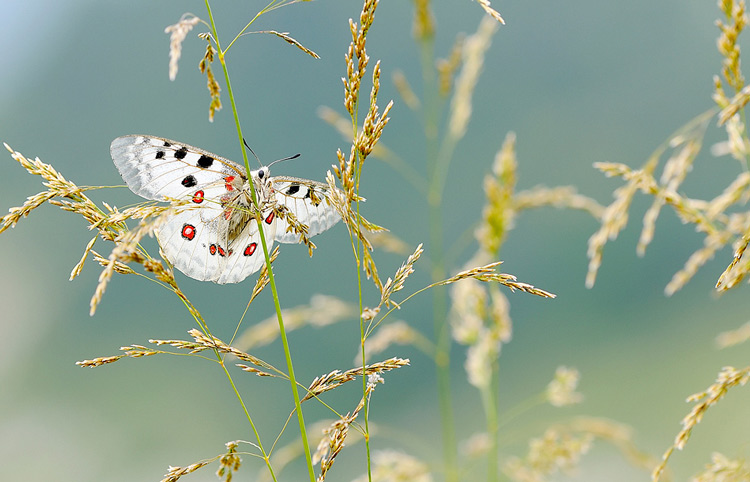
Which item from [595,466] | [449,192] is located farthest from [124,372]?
[595,466]

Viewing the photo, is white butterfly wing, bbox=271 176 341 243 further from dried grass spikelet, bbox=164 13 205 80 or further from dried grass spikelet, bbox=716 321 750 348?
dried grass spikelet, bbox=716 321 750 348

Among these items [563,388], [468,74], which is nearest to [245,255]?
[563,388]

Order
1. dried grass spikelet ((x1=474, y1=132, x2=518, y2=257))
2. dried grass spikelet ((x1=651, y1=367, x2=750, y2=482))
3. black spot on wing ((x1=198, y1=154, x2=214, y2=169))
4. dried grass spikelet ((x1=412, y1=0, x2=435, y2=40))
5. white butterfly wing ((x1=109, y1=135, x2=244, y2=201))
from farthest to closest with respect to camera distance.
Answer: dried grass spikelet ((x1=412, y1=0, x2=435, y2=40)) < dried grass spikelet ((x1=474, y1=132, x2=518, y2=257)) < black spot on wing ((x1=198, y1=154, x2=214, y2=169)) < white butterfly wing ((x1=109, y1=135, x2=244, y2=201)) < dried grass spikelet ((x1=651, y1=367, x2=750, y2=482))

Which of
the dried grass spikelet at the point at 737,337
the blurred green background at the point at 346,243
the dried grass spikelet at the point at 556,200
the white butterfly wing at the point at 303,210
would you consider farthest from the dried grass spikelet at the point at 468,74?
the blurred green background at the point at 346,243

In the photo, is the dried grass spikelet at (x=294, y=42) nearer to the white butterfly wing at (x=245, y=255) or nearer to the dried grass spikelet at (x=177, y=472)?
the white butterfly wing at (x=245, y=255)

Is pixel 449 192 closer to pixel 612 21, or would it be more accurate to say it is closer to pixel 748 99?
pixel 612 21

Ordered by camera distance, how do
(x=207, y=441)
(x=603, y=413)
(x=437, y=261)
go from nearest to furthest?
(x=437, y=261), (x=603, y=413), (x=207, y=441)

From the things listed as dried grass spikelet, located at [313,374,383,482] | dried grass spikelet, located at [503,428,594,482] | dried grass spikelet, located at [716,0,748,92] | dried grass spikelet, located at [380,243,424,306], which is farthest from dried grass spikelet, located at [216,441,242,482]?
dried grass spikelet, located at [503,428,594,482]
